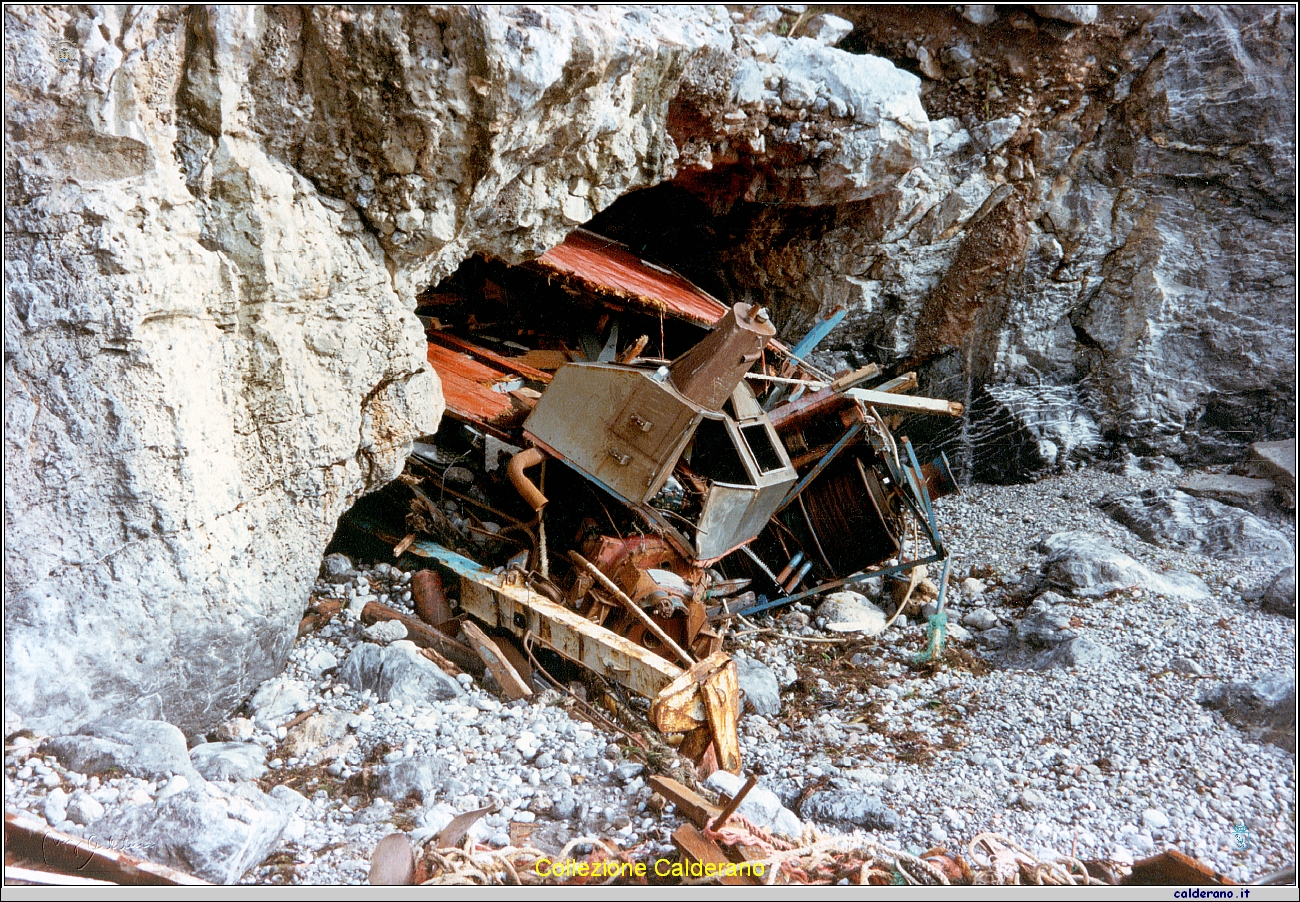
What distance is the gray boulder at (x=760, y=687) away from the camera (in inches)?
170

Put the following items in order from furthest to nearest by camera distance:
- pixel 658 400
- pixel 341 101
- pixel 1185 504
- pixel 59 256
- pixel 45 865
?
pixel 1185 504, pixel 658 400, pixel 341 101, pixel 59 256, pixel 45 865

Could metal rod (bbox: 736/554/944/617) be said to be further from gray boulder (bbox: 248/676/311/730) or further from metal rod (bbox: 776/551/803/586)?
gray boulder (bbox: 248/676/311/730)

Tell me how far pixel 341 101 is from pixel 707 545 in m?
2.98

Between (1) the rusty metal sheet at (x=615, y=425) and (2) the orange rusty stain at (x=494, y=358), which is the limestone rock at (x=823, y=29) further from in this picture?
(2) the orange rusty stain at (x=494, y=358)

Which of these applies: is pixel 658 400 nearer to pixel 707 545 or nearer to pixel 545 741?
pixel 707 545

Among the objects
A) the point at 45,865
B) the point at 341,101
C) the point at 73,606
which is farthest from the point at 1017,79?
the point at 45,865

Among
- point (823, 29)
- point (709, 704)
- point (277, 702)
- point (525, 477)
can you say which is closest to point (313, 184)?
point (525, 477)

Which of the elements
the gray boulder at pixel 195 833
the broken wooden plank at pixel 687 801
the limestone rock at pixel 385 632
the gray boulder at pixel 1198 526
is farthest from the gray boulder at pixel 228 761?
the gray boulder at pixel 1198 526

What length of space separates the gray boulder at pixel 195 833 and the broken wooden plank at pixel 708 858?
1464 mm

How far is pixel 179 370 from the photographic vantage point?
113 inches

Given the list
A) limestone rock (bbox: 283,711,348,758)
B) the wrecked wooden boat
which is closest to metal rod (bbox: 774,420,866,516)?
the wrecked wooden boat

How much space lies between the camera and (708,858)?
2.76 m

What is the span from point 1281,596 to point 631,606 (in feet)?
13.6

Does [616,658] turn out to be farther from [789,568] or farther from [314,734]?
[789,568]
